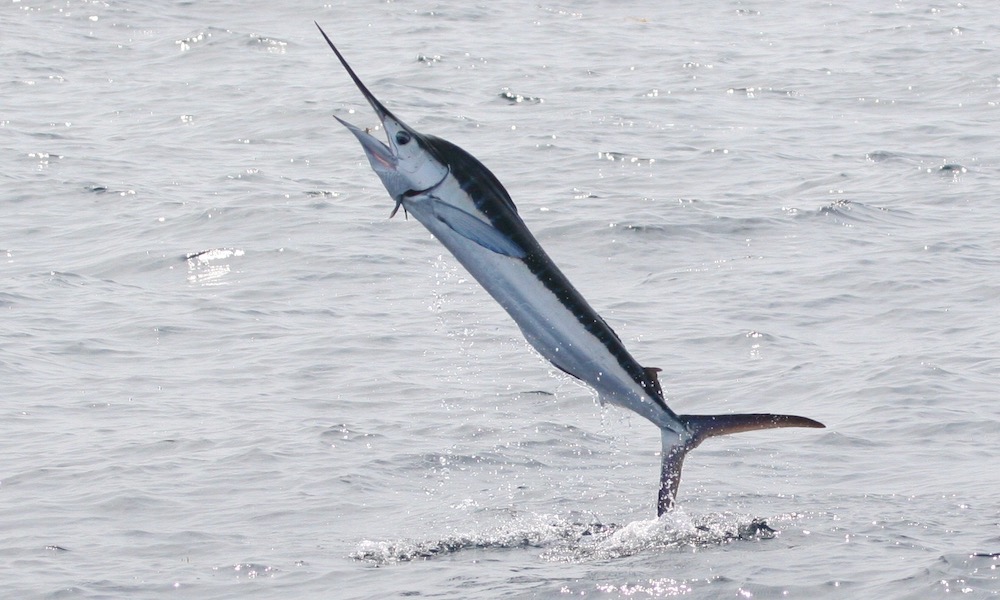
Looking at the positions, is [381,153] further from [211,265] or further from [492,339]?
[211,265]

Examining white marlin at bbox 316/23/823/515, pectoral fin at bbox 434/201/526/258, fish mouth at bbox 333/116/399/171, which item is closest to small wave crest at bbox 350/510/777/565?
white marlin at bbox 316/23/823/515

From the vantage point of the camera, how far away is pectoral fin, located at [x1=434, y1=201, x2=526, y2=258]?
5.71 meters

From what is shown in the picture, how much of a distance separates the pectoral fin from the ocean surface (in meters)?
2.00

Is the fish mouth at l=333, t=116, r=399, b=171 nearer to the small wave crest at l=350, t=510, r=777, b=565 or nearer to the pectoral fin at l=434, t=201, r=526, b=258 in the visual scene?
the pectoral fin at l=434, t=201, r=526, b=258

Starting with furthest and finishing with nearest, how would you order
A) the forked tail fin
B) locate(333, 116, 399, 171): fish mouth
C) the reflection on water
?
the reflection on water < the forked tail fin < locate(333, 116, 399, 171): fish mouth

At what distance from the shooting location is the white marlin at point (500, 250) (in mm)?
5707

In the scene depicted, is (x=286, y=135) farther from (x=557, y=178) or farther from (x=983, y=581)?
(x=983, y=581)

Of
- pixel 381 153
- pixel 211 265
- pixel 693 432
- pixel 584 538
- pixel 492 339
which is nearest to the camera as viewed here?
pixel 381 153

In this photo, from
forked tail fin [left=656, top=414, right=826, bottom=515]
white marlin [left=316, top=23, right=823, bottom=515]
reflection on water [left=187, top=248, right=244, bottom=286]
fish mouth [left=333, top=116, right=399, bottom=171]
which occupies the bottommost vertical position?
reflection on water [left=187, top=248, right=244, bottom=286]

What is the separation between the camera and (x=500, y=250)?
5.76m

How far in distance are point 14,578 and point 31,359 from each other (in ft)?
12.7

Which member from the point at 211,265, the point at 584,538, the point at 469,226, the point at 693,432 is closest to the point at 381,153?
the point at 469,226

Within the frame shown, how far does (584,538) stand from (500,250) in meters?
2.48

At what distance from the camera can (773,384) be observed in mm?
10531
